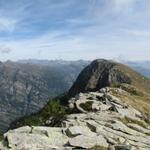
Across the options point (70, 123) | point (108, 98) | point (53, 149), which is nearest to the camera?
point (53, 149)

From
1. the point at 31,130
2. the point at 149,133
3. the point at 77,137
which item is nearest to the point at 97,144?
the point at 77,137

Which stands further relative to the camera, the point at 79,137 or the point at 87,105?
the point at 87,105

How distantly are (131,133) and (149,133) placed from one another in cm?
527

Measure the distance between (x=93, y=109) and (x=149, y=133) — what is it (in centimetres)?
2347

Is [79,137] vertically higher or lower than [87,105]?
higher

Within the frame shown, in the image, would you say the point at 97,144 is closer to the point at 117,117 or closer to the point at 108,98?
the point at 117,117

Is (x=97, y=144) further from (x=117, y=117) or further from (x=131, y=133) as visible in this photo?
(x=117, y=117)

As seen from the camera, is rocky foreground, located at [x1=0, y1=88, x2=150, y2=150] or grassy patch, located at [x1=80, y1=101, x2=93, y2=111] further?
grassy patch, located at [x1=80, y1=101, x2=93, y2=111]

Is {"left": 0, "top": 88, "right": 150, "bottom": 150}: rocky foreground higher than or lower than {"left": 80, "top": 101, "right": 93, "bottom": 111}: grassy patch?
higher

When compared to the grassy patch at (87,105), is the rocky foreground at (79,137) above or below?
above

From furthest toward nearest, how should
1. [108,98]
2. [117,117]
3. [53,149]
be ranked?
[108,98] → [117,117] → [53,149]

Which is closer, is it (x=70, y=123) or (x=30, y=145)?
(x=30, y=145)

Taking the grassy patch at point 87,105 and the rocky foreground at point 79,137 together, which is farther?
the grassy patch at point 87,105

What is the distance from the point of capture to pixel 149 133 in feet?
171
